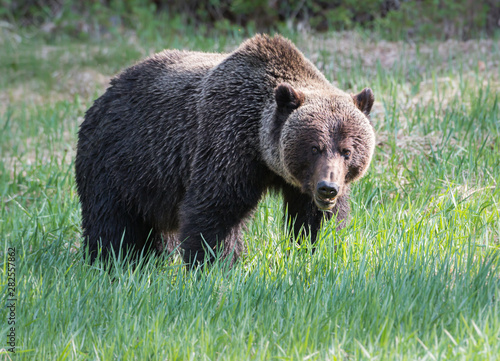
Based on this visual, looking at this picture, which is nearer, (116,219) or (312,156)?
(312,156)

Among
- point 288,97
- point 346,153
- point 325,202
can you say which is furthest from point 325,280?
point 288,97

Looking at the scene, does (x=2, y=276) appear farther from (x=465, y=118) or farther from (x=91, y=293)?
(x=465, y=118)

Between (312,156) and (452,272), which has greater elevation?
(312,156)

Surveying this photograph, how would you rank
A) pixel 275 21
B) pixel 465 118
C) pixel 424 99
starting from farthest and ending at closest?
pixel 275 21, pixel 424 99, pixel 465 118

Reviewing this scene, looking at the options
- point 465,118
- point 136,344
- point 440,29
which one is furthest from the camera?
point 440,29

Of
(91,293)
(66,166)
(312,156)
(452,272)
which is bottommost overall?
(66,166)

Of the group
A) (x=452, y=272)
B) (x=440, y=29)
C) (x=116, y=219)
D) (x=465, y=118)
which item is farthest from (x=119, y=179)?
(x=440, y=29)

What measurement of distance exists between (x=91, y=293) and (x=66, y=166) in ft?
12.1

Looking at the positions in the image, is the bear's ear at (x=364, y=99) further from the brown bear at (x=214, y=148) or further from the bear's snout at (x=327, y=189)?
the bear's snout at (x=327, y=189)

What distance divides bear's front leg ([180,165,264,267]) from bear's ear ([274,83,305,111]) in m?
0.54

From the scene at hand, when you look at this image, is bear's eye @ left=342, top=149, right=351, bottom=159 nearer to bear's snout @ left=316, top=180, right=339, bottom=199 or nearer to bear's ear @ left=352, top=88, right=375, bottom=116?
bear's snout @ left=316, top=180, right=339, bottom=199

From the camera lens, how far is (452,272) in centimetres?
403

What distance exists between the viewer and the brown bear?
4.37 metres

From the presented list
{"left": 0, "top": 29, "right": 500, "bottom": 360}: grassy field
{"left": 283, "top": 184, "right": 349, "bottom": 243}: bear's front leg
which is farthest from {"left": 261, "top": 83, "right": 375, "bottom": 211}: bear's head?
{"left": 0, "top": 29, "right": 500, "bottom": 360}: grassy field
